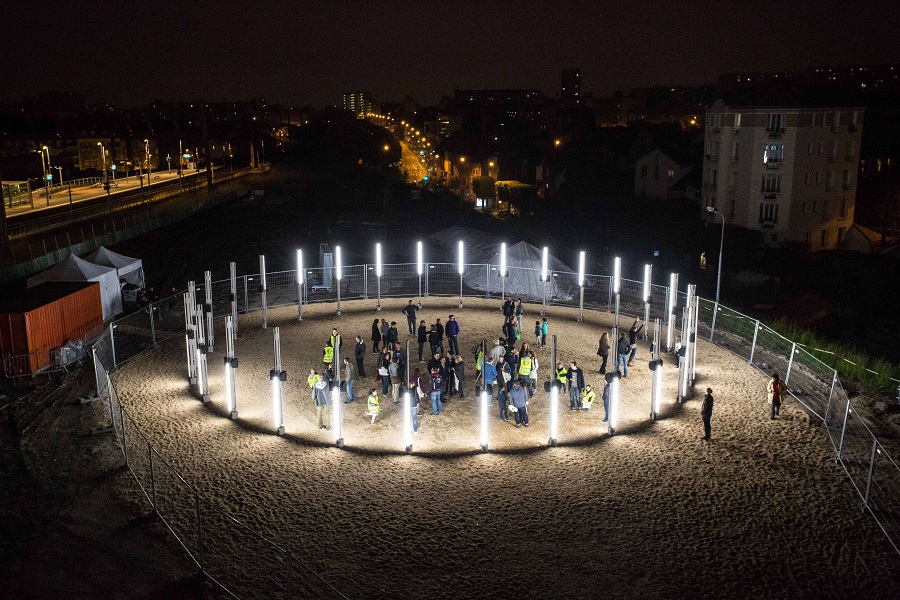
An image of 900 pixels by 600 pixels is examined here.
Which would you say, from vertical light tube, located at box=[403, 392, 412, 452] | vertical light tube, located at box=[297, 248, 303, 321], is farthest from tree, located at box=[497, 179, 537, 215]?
vertical light tube, located at box=[403, 392, 412, 452]

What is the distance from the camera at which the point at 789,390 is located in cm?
1930

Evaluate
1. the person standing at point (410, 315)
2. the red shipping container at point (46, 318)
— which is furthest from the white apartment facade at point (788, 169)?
the red shipping container at point (46, 318)

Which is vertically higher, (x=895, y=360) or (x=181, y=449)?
(x=181, y=449)

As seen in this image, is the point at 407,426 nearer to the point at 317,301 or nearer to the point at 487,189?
the point at 317,301

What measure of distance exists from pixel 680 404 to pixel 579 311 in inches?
372

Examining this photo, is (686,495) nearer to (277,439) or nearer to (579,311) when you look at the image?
(277,439)

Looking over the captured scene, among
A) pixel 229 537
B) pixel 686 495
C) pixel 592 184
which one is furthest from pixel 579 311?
pixel 592 184

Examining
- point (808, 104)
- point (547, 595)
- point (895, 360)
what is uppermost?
point (808, 104)

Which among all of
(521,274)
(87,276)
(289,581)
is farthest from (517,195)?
(289,581)

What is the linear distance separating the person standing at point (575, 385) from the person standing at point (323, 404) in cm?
588

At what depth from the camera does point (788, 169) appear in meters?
47.3

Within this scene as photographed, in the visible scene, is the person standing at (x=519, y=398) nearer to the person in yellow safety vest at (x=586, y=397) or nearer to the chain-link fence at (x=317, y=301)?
the person in yellow safety vest at (x=586, y=397)

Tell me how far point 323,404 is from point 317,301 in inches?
519

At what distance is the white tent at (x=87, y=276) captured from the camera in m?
25.8
